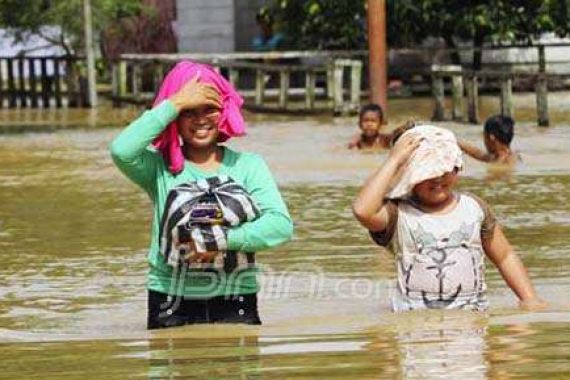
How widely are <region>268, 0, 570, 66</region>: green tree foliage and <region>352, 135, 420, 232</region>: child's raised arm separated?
102 feet

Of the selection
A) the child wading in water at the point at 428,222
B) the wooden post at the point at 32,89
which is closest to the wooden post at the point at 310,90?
the wooden post at the point at 32,89

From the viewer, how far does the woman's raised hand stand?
7.94m

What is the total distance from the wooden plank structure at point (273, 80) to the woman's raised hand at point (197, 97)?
87.1ft

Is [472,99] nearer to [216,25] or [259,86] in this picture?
[259,86]

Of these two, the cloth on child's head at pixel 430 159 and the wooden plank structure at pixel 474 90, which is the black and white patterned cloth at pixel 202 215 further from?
the wooden plank structure at pixel 474 90

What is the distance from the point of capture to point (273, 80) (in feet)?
145

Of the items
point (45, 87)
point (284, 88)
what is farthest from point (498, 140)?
point (45, 87)

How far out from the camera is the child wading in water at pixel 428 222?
825 centimetres

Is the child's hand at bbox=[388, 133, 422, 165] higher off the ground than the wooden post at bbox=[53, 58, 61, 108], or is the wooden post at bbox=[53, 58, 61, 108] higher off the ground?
the child's hand at bbox=[388, 133, 422, 165]

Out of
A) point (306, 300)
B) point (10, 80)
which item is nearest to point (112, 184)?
point (306, 300)

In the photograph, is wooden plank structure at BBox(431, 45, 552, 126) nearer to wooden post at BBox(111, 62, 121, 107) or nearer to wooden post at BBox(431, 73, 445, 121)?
wooden post at BBox(431, 73, 445, 121)

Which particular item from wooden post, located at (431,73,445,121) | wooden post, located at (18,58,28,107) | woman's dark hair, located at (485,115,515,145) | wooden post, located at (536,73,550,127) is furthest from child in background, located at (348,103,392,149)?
wooden post, located at (18,58,28,107)

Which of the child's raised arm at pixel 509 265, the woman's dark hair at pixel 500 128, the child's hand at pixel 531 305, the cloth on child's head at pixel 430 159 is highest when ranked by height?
the cloth on child's head at pixel 430 159

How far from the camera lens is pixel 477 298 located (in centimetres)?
840
